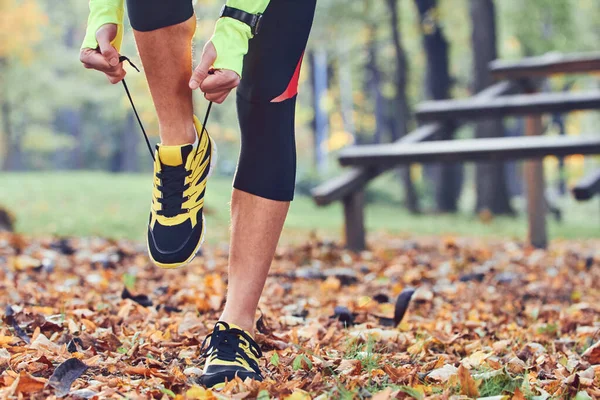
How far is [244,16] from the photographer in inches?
75.1

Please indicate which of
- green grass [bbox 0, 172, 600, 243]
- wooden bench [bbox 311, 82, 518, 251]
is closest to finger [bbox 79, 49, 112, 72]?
wooden bench [bbox 311, 82, 518, 251]

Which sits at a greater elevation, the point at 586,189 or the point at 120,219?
the point at 586,189

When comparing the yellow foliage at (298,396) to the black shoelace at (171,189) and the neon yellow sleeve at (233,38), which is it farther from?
the neon yellow sleeve at (233,38)

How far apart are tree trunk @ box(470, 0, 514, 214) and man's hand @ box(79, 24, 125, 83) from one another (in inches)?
387

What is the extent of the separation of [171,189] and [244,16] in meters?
0.51

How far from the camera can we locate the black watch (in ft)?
6.25


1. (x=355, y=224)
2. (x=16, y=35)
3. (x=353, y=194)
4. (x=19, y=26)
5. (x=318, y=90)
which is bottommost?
(x=355, y=224)

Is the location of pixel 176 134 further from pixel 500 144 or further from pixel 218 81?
pixel 500 144

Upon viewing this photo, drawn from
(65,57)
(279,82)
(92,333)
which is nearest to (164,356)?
(92,333)

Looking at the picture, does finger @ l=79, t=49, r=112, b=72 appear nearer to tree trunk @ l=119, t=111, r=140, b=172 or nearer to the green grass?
the green grass

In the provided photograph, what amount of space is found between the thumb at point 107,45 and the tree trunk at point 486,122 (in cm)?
983

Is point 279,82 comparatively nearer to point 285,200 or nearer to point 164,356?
point 285,200

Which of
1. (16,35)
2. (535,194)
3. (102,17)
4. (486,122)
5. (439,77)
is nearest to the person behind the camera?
(102,17)

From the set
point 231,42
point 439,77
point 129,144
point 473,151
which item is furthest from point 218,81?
point 129,144
